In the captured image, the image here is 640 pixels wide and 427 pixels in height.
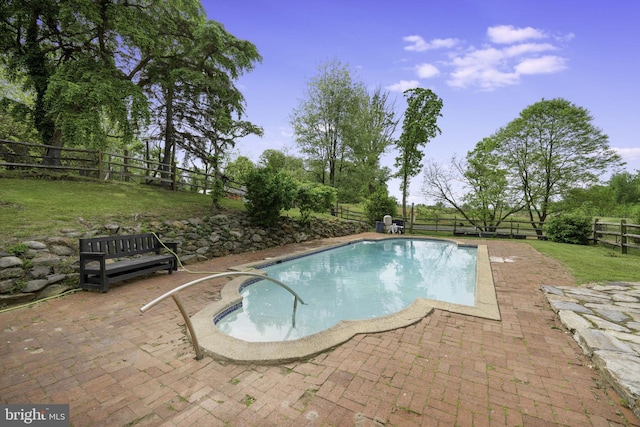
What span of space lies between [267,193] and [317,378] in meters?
7.80

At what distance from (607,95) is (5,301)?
625 inches

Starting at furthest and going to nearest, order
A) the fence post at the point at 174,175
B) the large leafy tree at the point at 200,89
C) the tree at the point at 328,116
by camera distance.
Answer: the tree at the point at 328,116 < the fence post at the point at 174,175 < the large leafy tree at the point at 200,89

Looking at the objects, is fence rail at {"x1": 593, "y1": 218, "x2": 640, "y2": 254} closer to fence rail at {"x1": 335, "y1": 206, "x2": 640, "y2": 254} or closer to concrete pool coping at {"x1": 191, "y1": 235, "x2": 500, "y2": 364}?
fence rail at {"x1": 335, "y1": 206, "x2": 640, "y2": 254}

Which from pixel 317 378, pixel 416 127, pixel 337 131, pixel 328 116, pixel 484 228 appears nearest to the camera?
pixel 317 378

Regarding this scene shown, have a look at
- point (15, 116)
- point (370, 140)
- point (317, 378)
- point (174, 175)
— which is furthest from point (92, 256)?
point (370, 140)

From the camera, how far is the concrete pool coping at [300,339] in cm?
278

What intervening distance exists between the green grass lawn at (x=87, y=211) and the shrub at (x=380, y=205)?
9.10 meters

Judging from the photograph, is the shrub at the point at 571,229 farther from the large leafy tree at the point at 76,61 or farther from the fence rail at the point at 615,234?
the large leafy tree at the point at 76,61

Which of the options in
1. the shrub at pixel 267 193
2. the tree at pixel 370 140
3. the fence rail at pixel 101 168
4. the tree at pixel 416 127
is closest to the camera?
the shrub at pixel 267 193

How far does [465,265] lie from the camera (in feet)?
29.0

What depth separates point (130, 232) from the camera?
21.6 feet

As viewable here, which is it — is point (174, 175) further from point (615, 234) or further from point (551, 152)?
point (551, 152)

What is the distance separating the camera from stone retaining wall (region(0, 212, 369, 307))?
4215mm

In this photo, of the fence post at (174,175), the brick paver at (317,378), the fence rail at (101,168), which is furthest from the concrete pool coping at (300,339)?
the fence post at (174,175)
